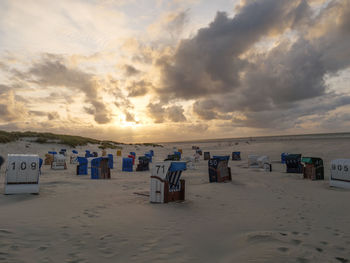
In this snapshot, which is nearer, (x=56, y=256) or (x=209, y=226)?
(x=56, y=256)

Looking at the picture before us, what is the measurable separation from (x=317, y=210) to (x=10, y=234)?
971cm

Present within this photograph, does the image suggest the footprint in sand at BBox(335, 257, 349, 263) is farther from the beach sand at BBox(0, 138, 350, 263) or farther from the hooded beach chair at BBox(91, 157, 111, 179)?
the hooded beach chair at BBox(91, 157, 111, 179)

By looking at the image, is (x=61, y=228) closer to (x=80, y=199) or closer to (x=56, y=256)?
(x=56, y=256)

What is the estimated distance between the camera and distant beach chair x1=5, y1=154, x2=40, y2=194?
10.1 m

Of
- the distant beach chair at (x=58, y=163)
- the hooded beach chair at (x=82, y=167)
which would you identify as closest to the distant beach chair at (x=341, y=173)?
the hooded beach chair at (x=82, y=167)

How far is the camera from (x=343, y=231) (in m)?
6.49

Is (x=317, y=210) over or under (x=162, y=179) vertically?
under

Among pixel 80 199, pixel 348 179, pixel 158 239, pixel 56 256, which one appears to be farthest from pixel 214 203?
pixel 348 179

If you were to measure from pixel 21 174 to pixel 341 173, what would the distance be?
16.3 meters

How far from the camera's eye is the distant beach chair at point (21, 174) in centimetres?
1013

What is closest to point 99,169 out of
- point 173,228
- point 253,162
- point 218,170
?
point 218,170

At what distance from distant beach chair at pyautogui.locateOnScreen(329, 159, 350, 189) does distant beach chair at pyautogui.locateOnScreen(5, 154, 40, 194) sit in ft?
50.9

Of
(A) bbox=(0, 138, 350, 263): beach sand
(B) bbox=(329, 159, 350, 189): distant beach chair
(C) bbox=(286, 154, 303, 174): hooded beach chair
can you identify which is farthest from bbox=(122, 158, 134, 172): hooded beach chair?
(B) bbox=(329, 159, 350, 189): distant beach chair

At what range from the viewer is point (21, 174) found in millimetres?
10352
